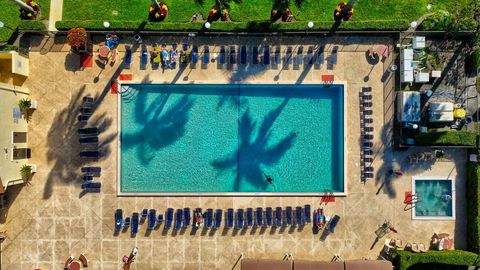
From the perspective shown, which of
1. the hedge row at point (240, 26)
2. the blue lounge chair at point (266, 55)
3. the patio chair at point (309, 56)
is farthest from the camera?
the patio chair at point (309, 56)

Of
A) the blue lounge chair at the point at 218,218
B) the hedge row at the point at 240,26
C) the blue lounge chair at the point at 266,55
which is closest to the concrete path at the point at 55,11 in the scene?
the hedge row at the point at 240,26

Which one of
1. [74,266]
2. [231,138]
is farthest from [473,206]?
[74,266]

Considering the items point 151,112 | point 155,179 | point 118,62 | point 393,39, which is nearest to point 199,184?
point 155,179

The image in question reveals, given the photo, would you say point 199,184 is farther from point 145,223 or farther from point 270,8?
point 270,8

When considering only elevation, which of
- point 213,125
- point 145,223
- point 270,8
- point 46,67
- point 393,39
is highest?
point 270,8

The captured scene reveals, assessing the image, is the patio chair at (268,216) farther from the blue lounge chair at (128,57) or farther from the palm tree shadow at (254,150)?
the blue lounge chair at (128,57)

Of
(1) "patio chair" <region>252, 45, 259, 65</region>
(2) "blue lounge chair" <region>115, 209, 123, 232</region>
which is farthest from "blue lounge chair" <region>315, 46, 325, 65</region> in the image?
(2) "blue lounge chair" <region>115, 209, 123, 232</region>

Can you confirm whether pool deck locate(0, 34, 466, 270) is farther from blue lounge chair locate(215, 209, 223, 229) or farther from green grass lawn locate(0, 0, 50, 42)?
green grass lawn locate(0, 0, 50, 42)
